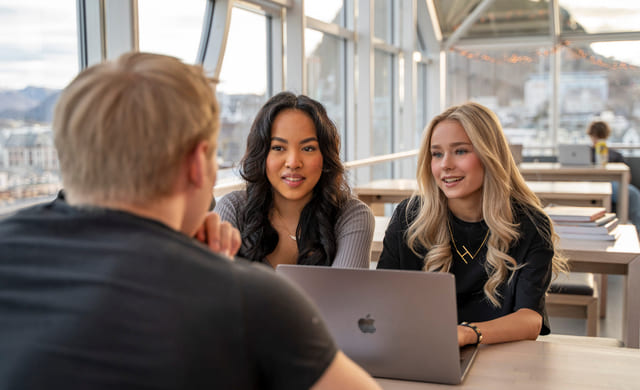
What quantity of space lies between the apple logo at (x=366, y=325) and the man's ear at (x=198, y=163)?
1.74 ft

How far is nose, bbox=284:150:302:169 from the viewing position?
71.3 inches

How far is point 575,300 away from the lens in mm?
2693

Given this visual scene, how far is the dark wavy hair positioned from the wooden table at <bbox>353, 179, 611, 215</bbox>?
2.01m

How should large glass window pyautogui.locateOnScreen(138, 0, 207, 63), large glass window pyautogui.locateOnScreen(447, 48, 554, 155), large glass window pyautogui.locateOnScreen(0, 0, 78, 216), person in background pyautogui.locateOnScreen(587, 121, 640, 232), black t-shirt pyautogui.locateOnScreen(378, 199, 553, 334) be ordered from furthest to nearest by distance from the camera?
large glass window pyautogui.locateOnScreen(447, 48, 554, 155)
person in background pyautogui.locateOnScreen(587, 121, 640, 232)
large glass window pyautogui.locateOnScreen(138, 0, 207, 63)
large glass window pyautogui.locateOnScreen(0, 0, 78, 216)
black t-shirt pyautogui.locateOnScreen(378, 199, 553, 334)

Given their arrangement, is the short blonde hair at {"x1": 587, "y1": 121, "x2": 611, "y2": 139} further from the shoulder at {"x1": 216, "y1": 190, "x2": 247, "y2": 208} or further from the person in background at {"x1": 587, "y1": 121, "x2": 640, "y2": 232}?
the shoulder at {"x1": 216, "y1": 190, "x2": 247, "y2": 208}

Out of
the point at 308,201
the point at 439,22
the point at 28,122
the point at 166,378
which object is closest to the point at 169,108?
the point at 166,378

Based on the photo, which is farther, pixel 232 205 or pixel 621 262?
pixel 621 262

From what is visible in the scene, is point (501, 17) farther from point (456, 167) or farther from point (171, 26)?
point (456, 167)

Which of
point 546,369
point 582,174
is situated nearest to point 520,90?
point 582,174

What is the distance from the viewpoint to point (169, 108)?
640mm

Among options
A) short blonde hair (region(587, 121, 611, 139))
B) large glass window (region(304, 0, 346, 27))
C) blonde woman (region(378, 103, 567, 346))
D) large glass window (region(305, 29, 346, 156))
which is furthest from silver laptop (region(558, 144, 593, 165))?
blonde woman (region(378, 103, 567, 346))

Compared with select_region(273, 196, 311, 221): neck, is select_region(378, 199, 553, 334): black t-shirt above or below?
below

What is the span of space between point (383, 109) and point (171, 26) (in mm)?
4386

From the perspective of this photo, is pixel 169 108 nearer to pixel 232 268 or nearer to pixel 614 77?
pixel 232 268
